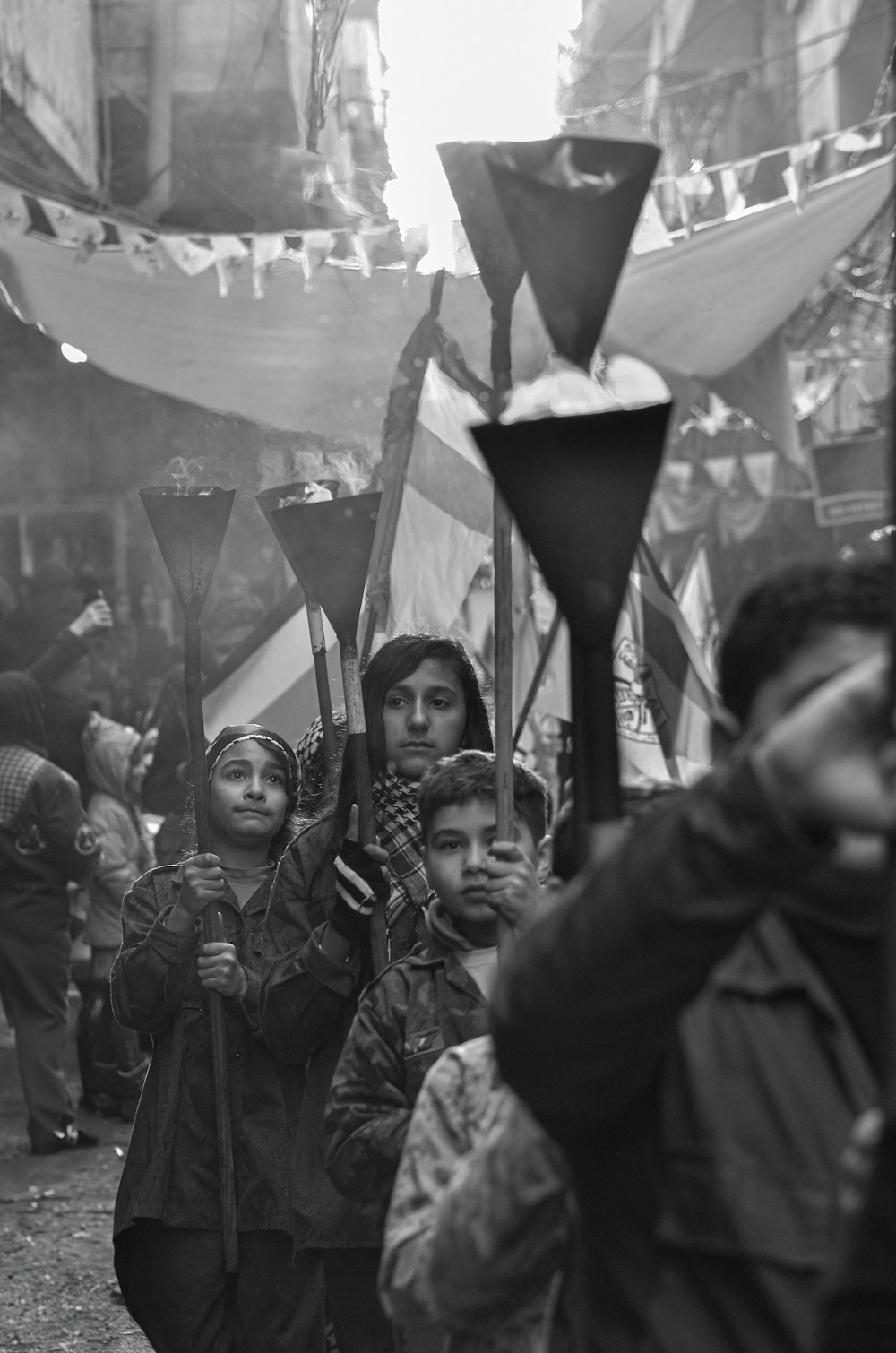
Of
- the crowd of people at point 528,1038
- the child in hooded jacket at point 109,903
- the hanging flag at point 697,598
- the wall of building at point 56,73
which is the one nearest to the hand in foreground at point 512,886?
the crowd of people at point 528,1038

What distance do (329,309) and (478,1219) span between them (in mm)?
6721

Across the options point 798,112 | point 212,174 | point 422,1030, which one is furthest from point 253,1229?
point 798,112

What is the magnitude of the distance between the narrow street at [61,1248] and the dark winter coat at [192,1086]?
1620 millimetres

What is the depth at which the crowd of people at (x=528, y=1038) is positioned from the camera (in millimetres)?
1394

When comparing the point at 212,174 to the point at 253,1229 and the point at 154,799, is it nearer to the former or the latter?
the point at 154,799

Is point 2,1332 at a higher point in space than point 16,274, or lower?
lower

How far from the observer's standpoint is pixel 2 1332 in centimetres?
561

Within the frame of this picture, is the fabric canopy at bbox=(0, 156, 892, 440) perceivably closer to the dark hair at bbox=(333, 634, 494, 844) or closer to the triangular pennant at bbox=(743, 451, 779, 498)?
the dark hair at bbox=(333, 634, 494, 844)

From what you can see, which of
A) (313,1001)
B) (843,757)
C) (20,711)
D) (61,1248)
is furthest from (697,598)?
(843,757)

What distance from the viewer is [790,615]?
61.6 inches

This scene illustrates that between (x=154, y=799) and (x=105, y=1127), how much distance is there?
4.90 ft

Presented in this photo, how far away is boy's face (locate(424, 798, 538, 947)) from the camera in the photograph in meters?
3.11

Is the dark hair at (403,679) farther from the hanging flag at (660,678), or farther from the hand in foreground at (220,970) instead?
the hanging flag at (660,678)

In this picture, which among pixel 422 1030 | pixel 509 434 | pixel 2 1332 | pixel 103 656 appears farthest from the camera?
pixel 103 656
